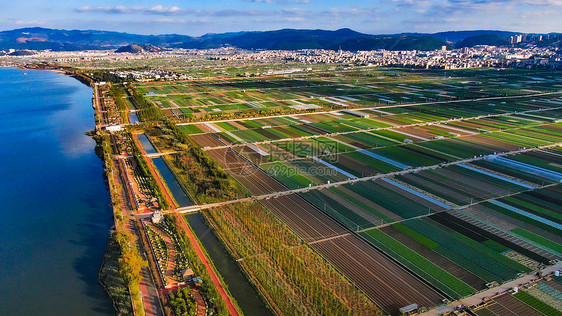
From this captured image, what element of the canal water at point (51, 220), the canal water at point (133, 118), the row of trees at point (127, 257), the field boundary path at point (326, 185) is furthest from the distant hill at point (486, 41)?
the row of trees at point (127, 257)

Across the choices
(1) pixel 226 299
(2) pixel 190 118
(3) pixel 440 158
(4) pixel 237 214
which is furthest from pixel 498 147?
(2) pixel 190 118

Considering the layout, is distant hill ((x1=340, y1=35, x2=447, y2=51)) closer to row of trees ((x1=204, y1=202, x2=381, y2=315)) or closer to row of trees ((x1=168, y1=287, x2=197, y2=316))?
row of trees ((x1=204, y1=202, x2=381, y2=315))

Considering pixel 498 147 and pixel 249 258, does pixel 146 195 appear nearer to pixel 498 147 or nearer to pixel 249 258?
pixel 249 258

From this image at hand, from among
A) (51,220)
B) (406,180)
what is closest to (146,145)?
(51,220)

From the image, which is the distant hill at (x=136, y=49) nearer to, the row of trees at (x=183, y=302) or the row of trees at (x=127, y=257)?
the row of trees at (x=127, y=257)

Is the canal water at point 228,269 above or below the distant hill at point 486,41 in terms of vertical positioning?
below

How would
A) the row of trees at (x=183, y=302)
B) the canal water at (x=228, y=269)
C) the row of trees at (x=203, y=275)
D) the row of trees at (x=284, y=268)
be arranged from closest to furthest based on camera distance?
the row of trees at (x=183, y=302)
the row of trees at (x=203, y=275)
the row of trees at (x=284, y=268)
the canal water at (x=228, y=269)
